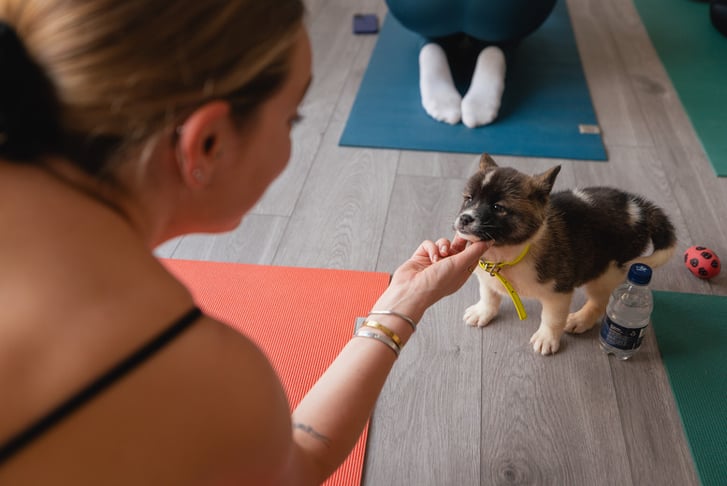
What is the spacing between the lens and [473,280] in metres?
1.60

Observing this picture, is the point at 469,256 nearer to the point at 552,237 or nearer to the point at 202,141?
the point at 552,237

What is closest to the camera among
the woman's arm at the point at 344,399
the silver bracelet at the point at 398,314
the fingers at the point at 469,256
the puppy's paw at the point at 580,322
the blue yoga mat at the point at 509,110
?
the woman's arm at the point at 344,399

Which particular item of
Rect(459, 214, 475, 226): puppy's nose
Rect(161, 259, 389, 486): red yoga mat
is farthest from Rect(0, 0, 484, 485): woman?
Rect(161, 259, 389, 486): red yoga mat

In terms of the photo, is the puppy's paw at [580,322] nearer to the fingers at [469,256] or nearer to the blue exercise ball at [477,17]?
the fingers at [469,256]

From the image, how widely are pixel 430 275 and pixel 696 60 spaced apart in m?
2.31

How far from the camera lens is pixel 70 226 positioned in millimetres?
436

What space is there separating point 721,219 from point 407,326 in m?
1.39

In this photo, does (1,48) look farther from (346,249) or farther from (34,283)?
(346,249)

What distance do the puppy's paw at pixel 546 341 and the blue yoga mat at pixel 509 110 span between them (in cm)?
86

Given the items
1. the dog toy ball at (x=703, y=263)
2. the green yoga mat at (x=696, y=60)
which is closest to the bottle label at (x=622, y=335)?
the dog toy ball at (x=703, y=263)

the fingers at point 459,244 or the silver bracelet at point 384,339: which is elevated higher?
the silver bracelet at point 384,339

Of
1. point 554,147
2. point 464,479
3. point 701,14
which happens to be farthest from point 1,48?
point 701,14

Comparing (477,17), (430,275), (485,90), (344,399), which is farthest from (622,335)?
(477,17)

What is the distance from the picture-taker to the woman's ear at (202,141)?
0.46 metres
